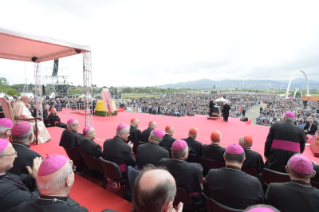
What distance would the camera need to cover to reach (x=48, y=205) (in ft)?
4.35

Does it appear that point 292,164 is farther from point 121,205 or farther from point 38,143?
point 38,143

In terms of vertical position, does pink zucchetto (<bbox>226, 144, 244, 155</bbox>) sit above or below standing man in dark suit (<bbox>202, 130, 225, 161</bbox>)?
above

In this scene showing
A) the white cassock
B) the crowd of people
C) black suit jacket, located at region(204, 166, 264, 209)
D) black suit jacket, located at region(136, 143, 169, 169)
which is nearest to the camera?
the crowd of people

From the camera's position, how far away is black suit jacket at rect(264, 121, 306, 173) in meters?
3.53

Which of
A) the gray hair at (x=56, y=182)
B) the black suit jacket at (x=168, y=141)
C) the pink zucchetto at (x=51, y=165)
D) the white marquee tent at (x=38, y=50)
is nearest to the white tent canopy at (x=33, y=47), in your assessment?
the white marquee tent at (x=38, y=50)

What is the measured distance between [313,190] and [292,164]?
292 mm

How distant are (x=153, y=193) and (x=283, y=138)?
3.64 meters

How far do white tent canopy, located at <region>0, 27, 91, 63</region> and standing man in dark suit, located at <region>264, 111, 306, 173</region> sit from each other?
19.4 ft

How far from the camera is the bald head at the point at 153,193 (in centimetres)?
100

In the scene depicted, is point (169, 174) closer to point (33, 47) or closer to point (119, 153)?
point (119, 153)

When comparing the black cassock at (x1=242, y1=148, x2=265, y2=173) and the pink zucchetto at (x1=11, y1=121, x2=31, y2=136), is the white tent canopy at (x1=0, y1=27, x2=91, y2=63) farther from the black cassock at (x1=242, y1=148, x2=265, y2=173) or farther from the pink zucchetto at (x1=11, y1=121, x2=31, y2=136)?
the black cassock at (x1=242, y1=148, x2=265, y2=173)

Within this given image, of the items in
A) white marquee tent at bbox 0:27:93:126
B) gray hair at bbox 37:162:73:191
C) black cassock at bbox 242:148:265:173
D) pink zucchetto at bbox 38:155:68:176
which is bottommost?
black cassock at bbox 242:148:265:173

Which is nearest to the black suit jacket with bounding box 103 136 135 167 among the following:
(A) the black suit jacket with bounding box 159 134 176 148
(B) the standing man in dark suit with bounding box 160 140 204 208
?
(B) the standing man in dark suit with bounding box 160 140 204 208

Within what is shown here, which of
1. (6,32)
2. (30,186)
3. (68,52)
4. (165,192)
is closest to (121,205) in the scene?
(30,186)
